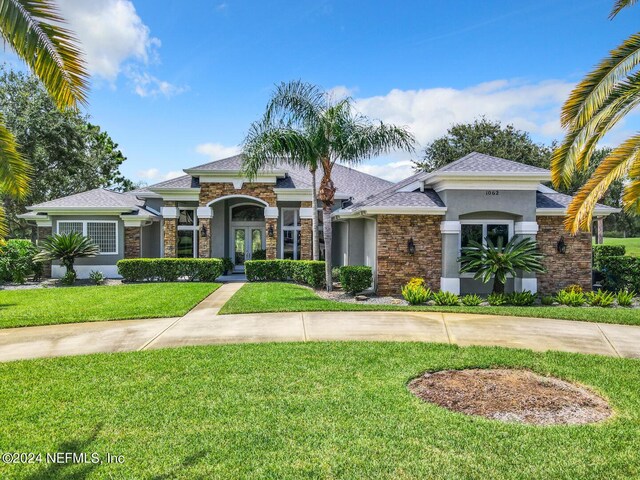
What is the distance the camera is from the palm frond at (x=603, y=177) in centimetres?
723

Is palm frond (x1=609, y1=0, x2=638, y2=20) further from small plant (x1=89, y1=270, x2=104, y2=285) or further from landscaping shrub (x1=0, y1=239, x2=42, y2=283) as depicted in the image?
landscaping shrub (x1=0, y1=239, x2=42, y2=283)

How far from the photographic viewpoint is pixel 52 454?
393 cm

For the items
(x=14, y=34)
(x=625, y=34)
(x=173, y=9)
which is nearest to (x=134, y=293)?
(x=173, y=9)

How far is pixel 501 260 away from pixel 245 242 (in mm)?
13651

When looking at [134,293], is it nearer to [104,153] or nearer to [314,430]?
[314,430]

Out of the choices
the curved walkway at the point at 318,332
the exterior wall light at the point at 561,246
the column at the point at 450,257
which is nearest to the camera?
the curved walkway at the point at 318,332

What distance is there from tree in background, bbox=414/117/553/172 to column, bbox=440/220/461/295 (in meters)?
24.3

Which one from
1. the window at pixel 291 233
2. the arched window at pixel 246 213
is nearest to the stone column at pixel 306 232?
the window at pixel 291 233

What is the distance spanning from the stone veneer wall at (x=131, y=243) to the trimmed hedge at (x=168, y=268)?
158cm

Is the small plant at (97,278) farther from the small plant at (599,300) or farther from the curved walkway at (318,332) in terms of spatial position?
the small plant at (599,300)

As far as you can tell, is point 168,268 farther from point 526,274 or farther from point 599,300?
point 599,300

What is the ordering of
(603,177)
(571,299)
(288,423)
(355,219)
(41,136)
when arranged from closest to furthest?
(288,423) → (603,177) → (571,299) → (355,219) → (41,136)

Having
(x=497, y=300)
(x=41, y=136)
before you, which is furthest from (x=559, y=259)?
(x=41, y=136)

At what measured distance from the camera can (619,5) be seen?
7234 millimetres
